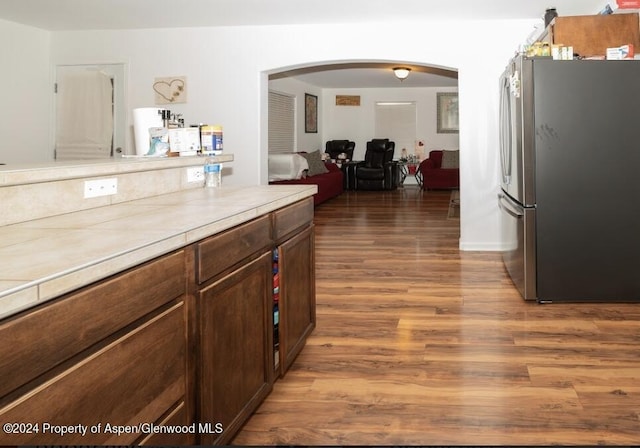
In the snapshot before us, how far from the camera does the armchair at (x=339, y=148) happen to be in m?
13.0

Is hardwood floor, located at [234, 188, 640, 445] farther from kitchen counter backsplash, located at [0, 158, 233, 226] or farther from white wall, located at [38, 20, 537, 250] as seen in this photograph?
white wall, located at [38, 20, 537, 250]

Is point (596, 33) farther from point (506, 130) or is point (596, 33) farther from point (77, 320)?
point (77, 320)

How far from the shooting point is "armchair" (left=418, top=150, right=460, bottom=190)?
12094 mm

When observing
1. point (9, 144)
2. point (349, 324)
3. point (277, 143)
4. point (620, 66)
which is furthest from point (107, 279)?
point (277, 143)

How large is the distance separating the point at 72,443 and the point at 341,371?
1.70 meters

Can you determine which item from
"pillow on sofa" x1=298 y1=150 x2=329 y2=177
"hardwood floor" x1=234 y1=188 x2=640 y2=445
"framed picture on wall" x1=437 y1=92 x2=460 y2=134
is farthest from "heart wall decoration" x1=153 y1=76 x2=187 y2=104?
"framed picture on wall" x1=437 y1=92 x2=460 y2=134

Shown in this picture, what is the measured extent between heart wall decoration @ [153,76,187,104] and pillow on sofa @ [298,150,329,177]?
14.1ft

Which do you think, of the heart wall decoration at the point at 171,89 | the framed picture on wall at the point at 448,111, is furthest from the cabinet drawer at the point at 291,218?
the framed picture on wall at the point at 448,111

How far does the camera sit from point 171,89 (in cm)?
630

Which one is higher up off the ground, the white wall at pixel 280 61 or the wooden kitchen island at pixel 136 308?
the white wall at pixel 280 61

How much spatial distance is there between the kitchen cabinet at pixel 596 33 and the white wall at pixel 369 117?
870 centimetres

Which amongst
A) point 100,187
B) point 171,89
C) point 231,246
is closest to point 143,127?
point 100,187

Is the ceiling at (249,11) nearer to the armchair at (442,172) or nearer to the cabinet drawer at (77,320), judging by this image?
the cabinet drawer at (77,320)

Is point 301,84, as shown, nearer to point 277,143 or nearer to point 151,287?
point 277,143
